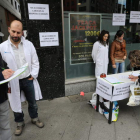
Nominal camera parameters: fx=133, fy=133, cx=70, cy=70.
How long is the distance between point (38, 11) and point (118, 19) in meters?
2.67

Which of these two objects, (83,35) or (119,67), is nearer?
(83,35)

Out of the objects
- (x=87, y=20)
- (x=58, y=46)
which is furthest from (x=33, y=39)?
(x=87, y=20)

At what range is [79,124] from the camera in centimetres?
274

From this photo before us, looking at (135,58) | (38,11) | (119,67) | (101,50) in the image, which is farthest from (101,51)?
(38,11)

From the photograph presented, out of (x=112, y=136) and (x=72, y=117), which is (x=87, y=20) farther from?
(x=112, y=136)

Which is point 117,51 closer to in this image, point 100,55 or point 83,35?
point 100,55

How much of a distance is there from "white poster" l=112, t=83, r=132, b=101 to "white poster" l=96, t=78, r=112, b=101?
0.30 feet

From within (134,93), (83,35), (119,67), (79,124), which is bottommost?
(79,124)

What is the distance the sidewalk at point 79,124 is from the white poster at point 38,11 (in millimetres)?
2232

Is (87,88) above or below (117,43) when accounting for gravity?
below

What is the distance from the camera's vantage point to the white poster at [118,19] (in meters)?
4.36

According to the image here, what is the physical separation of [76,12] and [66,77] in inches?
76.6

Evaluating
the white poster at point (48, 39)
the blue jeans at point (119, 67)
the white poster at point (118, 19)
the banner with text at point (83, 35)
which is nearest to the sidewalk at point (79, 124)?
the blue jeans at point (119, 67)

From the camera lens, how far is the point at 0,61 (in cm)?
163
